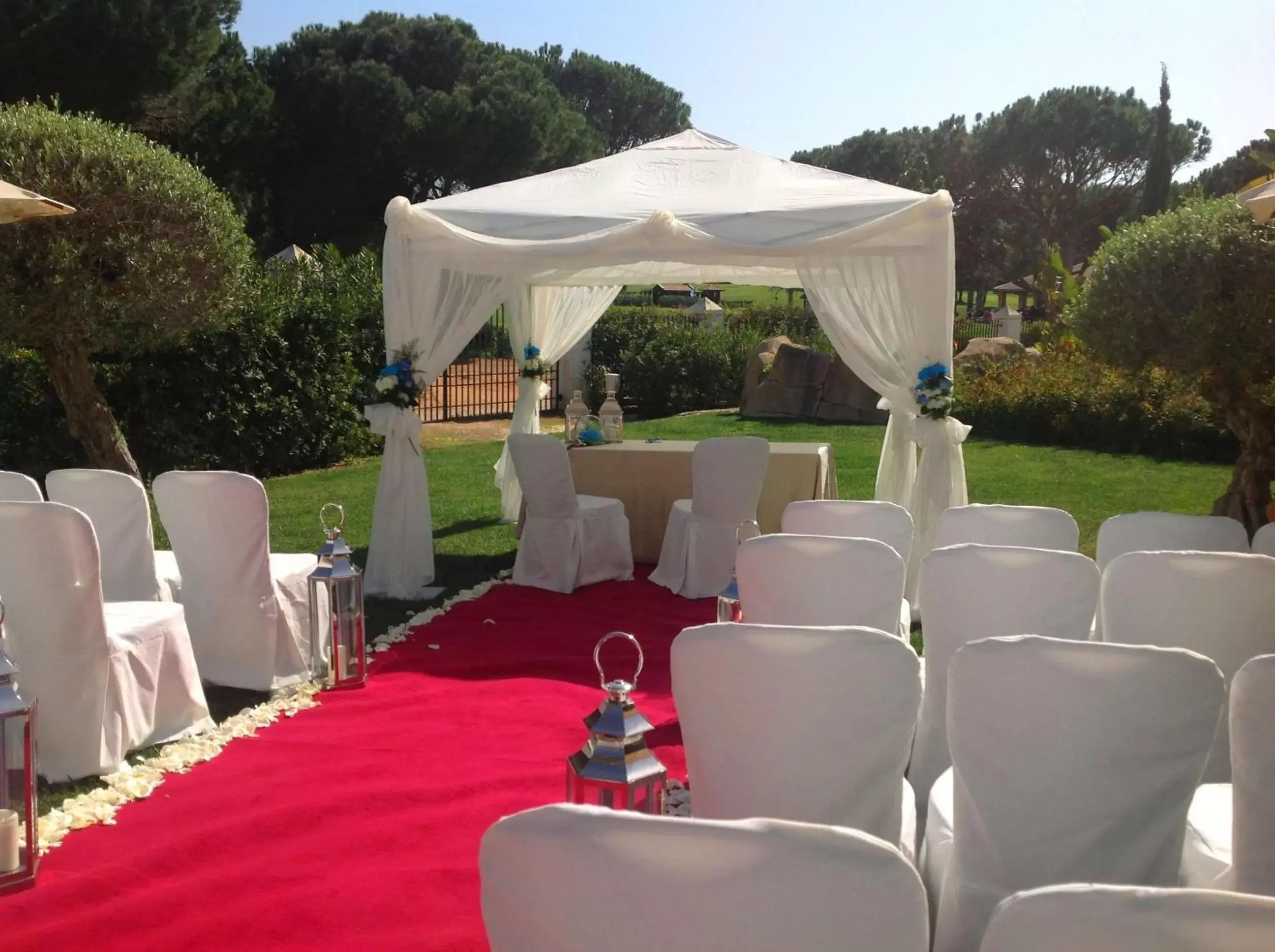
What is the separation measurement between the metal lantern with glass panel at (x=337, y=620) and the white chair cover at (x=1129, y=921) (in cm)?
395

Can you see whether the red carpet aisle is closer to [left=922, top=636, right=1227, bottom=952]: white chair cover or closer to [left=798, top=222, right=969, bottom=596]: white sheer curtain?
[left=922, top=636, right=1227, bottom=952]: white chair cover

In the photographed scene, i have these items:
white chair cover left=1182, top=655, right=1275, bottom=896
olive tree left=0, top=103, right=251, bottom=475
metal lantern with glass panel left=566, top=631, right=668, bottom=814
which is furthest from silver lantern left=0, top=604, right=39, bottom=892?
olive tree left=0, top=103, right=251, bottom=475

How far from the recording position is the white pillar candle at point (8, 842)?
10.4 ft

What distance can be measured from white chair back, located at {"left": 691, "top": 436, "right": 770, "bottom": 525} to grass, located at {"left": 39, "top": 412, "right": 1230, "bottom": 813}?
1.67 metres

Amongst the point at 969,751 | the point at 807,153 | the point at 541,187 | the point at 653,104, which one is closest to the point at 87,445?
the point at 541,187

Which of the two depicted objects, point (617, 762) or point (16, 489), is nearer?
point (617, 762)

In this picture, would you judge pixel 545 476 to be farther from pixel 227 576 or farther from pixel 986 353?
pixel 986 353

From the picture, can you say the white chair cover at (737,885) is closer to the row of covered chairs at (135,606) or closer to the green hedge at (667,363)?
the row of covered chairs at (135,606)

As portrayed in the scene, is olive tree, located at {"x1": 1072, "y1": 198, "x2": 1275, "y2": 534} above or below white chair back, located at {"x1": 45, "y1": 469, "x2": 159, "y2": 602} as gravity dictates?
above

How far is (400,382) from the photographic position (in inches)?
278

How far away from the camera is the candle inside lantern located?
316 cm

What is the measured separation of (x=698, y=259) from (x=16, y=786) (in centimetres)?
497

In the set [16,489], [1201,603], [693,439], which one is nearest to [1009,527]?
[1201,603]

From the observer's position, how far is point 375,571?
6961mm
